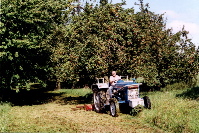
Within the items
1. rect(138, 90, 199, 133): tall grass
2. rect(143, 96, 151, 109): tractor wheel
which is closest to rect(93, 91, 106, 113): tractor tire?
rect(143, 96, 151, 109): tractor wheel

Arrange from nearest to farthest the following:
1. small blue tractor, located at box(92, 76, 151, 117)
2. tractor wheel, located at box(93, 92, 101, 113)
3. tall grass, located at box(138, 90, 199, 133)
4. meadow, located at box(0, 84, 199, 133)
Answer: tall grass, located at box(138, 90, 199, 133) < meadow, located at box(0, 84, 199, 133) < small blue tractor, located at box(92, 76, 151, 117) < tractor wheel, located at box(93, 92, 101, 113)

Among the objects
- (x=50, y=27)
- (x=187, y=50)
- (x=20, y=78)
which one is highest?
(x=50, y=27)

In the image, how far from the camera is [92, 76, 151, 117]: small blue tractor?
1060 centimetres

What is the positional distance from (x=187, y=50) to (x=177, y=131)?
11.8 metres

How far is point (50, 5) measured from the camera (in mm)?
18141

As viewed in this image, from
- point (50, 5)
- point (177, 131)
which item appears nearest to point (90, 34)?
point (50, 5)

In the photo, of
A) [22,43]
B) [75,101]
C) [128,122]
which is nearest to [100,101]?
[128,122]

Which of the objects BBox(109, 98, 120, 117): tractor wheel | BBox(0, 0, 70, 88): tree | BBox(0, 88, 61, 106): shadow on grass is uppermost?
BBox(0, 0, 70, 88): tree

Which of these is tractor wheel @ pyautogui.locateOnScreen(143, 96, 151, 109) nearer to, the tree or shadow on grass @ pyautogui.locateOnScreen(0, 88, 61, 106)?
the tree

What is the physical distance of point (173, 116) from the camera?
9117 millimetres

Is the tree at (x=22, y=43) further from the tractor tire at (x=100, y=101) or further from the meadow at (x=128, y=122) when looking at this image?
the tractor tire at (x=100, y=101)

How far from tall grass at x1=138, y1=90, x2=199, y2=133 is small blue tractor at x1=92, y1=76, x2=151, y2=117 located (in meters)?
0.52

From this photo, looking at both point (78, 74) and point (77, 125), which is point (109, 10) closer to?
point (78, 74)

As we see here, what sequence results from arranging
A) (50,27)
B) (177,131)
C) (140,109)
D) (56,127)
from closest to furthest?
(177,131) < (56,127) < (140,109) < (50,27)
